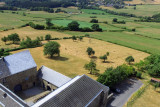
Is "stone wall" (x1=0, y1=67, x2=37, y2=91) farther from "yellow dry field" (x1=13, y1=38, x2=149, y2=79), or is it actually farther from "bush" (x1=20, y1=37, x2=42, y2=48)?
"bush" (x1=20, y1=37, x2=42, y2=48)

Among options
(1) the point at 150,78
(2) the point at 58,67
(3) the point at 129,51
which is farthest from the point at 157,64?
(2) the point at 58,67

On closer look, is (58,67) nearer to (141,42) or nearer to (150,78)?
(150,78)

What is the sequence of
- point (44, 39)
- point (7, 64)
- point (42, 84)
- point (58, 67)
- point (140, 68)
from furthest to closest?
1. point (44, 39)
2. point (140, 68)
3. point (58, 67)
4. point (42, 84)
5. point (7, 64)

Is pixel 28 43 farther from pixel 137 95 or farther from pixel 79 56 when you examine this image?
pixel 137 95

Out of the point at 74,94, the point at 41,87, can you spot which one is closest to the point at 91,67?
the point at 41,87

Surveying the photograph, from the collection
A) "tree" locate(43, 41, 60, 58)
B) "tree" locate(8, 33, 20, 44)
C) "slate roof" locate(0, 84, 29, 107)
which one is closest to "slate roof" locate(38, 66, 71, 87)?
"slate roof" locate(0, 84, 29, 107)

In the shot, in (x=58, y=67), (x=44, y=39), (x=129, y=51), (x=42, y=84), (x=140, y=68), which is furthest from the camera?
(x=44, y=39)
